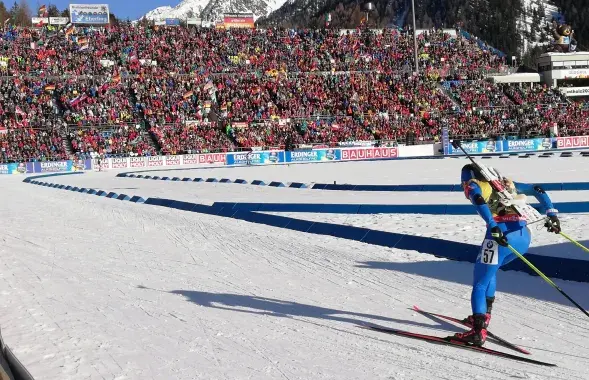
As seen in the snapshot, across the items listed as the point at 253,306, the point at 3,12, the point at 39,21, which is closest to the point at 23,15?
the point at 3,12

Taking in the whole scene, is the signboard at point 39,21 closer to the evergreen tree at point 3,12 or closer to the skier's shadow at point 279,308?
the skier's shadow at point 279,308

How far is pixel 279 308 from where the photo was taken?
697 centimetres

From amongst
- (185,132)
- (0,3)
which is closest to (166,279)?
(185,132)

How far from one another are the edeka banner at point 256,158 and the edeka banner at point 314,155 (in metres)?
0.65

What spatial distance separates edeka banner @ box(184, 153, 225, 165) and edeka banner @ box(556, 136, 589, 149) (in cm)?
2185

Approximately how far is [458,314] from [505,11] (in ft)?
398

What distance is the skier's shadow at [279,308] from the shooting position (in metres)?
6.34

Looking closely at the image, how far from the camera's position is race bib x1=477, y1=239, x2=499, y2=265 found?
5453mm

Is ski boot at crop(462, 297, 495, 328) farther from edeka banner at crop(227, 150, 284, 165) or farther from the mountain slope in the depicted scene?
the mountain slope

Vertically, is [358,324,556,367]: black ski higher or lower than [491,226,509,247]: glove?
lower

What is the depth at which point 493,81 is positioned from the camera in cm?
5491

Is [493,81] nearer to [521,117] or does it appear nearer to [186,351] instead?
[521,117]

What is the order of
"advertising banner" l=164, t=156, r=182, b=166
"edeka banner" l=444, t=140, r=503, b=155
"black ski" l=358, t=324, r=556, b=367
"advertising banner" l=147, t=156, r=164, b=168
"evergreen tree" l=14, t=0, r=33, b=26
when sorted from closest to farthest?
"black ski" l=358, t=324, r=556, b=367 < "advertising banner" l=147, t=156, r=164, b=168 < "advertising banner" l=164, t=156, r=182, b=166 < "edeka banner" l=444, t=140, r=503, b=155 < "evergreen tree" l=14, t=0, r=33, b=26

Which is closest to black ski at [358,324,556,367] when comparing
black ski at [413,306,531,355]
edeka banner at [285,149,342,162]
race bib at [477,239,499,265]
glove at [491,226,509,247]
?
black ski at [413,306,531,355]
